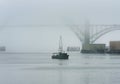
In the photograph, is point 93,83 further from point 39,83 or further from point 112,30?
point 112,30

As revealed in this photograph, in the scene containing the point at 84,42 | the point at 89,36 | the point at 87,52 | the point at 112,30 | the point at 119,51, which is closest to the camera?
the point at 112,30

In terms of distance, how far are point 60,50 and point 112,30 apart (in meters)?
23.5

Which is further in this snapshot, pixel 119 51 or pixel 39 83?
pixel 119 51

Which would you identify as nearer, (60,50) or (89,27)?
(60,50)

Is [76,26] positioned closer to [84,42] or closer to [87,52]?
[84,42]

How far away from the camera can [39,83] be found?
24547 mm

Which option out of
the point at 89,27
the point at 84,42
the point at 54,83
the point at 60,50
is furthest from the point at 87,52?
the point at 54,83

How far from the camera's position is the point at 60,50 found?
8150 centimetres

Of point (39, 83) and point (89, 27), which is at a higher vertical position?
point (89, 27)

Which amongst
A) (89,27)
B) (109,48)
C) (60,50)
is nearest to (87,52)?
(109,48)

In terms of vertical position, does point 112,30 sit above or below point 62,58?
above

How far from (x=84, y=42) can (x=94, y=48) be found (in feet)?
48.6

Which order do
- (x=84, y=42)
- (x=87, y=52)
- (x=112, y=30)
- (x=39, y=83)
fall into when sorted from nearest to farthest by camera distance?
(x=39, y=83), (x=112, y=30), (x=84, y=42), (x=87, y=52)

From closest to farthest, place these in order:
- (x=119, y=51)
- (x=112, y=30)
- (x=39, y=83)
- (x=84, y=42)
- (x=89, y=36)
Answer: (x=39, y=83) < (x=112, y=30) < (x=89, y=36) < (x=84, y=42) < (x=119, y=51)
